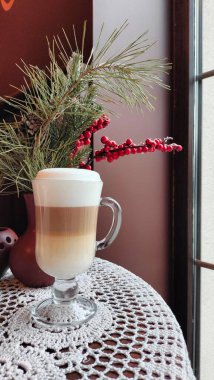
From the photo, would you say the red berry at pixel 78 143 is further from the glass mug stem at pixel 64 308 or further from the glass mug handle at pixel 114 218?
the glass mug stem at pixel 64 308

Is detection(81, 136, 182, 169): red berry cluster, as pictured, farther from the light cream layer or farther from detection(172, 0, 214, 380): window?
detection(172, 0, 214, 380): window

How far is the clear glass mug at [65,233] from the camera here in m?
0.47

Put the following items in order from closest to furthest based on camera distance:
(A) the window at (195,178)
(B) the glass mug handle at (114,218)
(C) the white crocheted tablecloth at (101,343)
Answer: (C) the white crocheted tablecloth at (101,343) → (B) the glass mug handle at (114,218) → (A) the window at (195,178)

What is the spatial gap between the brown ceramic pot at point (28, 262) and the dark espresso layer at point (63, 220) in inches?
3.7

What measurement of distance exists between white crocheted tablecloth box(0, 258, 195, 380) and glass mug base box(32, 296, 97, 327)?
0.5 inches

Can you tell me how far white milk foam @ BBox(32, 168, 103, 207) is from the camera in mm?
460

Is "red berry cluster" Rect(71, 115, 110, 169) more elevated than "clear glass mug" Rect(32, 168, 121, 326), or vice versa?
"red berry cluster" Rect(71, 115, 110, 169)

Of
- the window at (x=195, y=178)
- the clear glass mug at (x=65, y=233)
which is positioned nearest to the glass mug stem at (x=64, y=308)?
the clear glass mug at (x=65, y=233)

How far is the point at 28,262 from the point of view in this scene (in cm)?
58

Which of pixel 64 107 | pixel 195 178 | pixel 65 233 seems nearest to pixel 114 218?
pixel 65 233

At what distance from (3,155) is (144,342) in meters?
0.41
